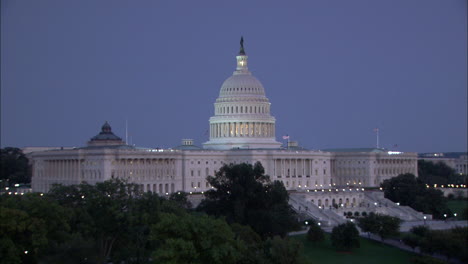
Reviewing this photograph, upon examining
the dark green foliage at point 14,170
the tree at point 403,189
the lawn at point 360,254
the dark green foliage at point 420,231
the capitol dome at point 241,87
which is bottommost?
the lawn at point 360,254

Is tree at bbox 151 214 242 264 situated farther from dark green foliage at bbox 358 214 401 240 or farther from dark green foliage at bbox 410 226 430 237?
dark green foliage at bbox 410 226 430 237

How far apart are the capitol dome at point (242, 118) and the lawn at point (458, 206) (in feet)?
102

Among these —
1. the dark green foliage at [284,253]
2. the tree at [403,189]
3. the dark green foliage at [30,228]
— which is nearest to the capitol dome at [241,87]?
the tree at [403,189]

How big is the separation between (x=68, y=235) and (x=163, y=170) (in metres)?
72.1

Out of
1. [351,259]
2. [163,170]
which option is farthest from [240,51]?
[351,259]

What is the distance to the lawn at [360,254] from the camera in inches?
3898

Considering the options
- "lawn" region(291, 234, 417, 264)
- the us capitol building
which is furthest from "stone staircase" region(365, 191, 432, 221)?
"lawn" region(291, 234, 417, 264)

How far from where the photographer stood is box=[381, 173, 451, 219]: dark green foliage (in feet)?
456

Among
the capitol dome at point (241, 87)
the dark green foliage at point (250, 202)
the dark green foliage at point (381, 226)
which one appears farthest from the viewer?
the capitol dome at point (241, 87)

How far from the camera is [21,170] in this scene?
181500 mm

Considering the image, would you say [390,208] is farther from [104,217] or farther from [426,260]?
[104,217]

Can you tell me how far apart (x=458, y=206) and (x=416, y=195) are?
9.05 metres

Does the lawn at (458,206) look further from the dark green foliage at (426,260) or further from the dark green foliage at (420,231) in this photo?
the dark green foliage at (426,260)

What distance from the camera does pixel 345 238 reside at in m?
103
